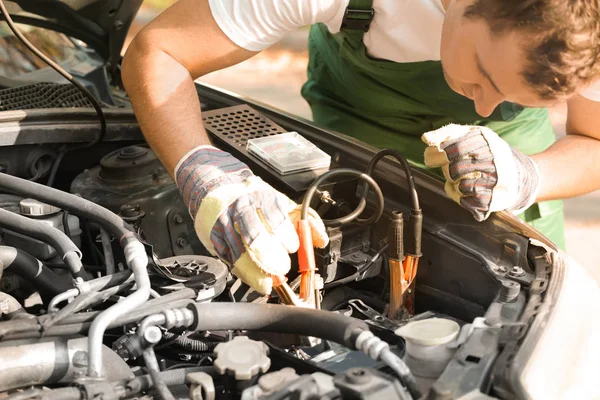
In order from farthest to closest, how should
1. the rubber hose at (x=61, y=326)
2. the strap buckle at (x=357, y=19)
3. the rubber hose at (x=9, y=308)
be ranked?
the strap buckle at (x=357, y=19)
the rubber hose at (x=9, y=308)
the rubber hose at (x=61, y=326)

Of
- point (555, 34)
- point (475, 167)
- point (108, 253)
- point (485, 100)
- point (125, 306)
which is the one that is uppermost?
point (555, 34)

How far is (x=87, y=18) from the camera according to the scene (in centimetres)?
207

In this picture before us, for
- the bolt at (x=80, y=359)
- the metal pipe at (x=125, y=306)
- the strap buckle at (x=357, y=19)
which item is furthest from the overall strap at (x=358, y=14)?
the bolt at (x=80, y=359)

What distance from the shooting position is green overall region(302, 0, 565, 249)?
1936mm

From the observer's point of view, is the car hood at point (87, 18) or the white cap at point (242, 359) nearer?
the white cap at point (242, 359)

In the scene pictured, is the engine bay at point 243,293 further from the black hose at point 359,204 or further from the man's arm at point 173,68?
the man's arm at point 173,68

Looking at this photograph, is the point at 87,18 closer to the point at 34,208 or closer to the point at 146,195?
the point at 146,195

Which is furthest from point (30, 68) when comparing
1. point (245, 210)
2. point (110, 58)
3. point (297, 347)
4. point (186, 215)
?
point (297, 347)

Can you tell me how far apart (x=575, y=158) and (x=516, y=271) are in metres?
0.55

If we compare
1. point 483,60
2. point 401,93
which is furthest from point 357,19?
point 483,60

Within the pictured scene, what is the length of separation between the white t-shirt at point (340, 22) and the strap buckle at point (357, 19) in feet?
0.06

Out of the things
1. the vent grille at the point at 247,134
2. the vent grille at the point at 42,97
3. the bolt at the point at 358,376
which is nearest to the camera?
the bolt at the point at 358,376

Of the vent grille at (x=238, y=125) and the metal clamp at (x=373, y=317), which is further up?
the vent grille at (x=238, y=125)

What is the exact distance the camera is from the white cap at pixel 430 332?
3.81 ft
